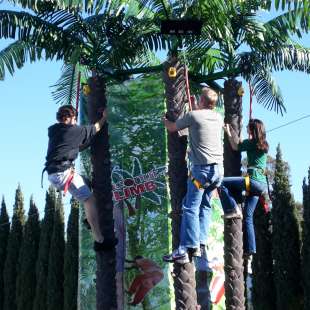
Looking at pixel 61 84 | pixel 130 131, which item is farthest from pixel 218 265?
pixel 61 84

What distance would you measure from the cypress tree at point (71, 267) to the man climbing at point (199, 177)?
13.9 meters

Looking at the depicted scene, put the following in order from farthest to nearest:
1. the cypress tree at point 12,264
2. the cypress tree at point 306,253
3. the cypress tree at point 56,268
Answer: the cypress tree at point 12,264, the cypress tree at point 56,268, the cypress tree at point 306,253

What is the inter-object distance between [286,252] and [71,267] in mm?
7202

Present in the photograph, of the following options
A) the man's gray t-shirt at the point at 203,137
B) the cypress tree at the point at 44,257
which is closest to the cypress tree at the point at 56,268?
the cypress tree at the point at 44,257

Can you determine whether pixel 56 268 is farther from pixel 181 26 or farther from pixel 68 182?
pixel 181 26

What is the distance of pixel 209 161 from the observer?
8359 millimetres

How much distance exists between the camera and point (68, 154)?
28.9ft

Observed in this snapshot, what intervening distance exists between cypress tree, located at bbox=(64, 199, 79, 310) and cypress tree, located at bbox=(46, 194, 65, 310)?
2.92ft

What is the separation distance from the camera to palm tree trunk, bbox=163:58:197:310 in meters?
9.03

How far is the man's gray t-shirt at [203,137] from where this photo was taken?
331 inches

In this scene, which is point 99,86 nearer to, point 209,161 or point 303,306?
point 209,161

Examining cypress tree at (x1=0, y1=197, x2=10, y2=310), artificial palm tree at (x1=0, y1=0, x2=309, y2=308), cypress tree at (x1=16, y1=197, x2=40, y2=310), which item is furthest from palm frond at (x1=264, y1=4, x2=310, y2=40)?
cypress tree at (x1=0, y1=197, x2=10, y2=310)

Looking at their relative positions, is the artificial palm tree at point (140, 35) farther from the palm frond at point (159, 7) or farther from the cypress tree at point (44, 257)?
the cypress tree at point (44, 257)

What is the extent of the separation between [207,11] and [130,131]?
563cm
